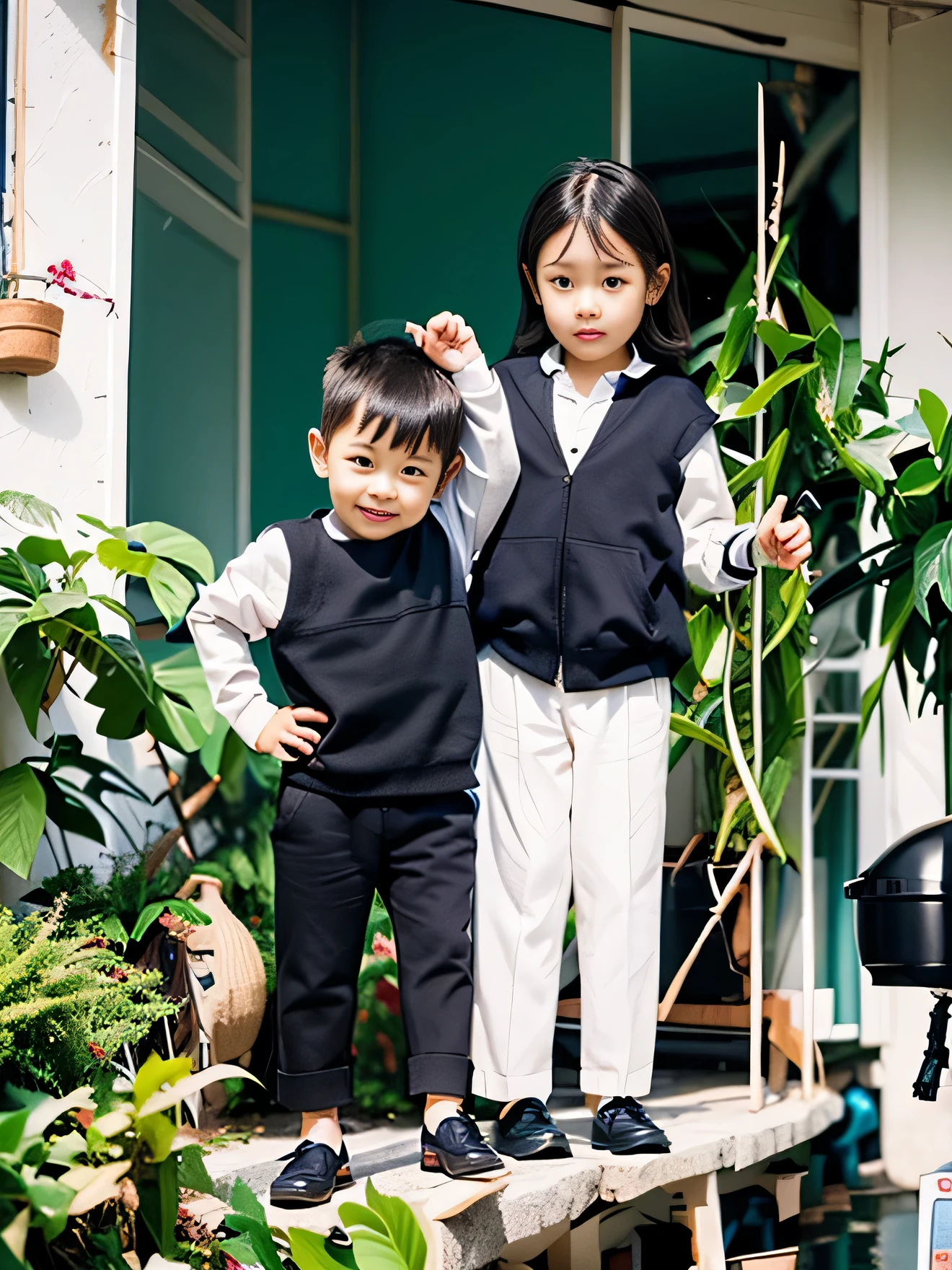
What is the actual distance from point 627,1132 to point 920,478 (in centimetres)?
146

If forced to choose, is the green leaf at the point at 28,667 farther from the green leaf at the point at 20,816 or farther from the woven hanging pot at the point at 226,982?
the woven hanging pot at the point at 226,982

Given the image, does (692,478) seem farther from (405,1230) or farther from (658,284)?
(405,1230)

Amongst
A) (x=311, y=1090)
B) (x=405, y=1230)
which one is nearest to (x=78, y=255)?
(x=311, y=1090)

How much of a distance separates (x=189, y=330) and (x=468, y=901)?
1.43 m

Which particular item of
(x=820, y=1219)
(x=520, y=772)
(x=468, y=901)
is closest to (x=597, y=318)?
(x=520, y=772)

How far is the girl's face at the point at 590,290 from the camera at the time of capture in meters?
2.09

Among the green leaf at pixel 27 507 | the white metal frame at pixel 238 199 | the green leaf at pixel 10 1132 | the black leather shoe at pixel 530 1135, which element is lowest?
the black leather shoe at pixel 530 1135

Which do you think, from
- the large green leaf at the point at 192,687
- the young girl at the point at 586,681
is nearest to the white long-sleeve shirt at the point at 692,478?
the young girl at the point at 586,681

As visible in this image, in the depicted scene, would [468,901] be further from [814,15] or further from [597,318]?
[814,15]

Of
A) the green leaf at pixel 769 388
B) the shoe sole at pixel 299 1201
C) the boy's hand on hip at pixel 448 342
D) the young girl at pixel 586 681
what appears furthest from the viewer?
the green leaf at pixel 769 388

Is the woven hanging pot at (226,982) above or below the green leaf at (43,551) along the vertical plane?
below

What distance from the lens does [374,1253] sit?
165 cm

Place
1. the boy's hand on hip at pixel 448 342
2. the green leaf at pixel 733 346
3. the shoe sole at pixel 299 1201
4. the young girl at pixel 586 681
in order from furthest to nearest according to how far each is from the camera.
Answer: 1. the green leaf at pixel 733 346
2. the young girl at pixel 586 681
3. the boy's hand on hip at pixel 448 342
4. the shoe sole at pixel 299 1201

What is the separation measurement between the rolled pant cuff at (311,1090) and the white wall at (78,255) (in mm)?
731
